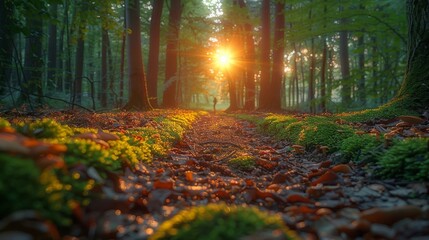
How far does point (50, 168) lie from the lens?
1.41 metres

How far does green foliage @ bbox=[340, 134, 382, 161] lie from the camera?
306 centimetres

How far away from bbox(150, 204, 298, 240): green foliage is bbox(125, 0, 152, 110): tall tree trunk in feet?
28.6

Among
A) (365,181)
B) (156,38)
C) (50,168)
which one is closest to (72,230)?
(50,168)

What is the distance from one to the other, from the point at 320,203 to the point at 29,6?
21.6 ft

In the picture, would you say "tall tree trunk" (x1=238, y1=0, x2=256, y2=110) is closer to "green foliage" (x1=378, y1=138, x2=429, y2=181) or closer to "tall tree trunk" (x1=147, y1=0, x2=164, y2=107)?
"tall tree trunk" (x1=147, y1=0, x2=164, y2=107)

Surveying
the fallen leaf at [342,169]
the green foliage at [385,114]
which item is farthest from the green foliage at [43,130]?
the green foliage at [385,114]

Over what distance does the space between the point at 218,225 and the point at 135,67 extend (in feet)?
30.2

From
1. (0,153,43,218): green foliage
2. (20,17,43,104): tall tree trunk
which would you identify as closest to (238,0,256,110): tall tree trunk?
(20,17,43,104): tall tree trunk

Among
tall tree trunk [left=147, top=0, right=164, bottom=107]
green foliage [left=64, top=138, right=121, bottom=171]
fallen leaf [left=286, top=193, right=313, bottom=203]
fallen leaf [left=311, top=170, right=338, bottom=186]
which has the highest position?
tall tree trunk [left=147, top=0, right=164, bottom=107]

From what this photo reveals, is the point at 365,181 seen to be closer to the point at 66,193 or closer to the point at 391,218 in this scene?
the point at 391,218

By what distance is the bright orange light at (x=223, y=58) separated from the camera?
73.3 feet

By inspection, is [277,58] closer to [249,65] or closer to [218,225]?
[249,65]

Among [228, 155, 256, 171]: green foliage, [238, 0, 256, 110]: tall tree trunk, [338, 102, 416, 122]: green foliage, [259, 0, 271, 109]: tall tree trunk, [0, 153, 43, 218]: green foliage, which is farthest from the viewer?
[238, 0, 256, 110]: tall tree trunk

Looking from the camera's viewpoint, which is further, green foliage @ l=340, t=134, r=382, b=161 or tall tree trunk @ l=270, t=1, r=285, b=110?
tall tree trunk @ l=270, t=1, r=285, b=110
